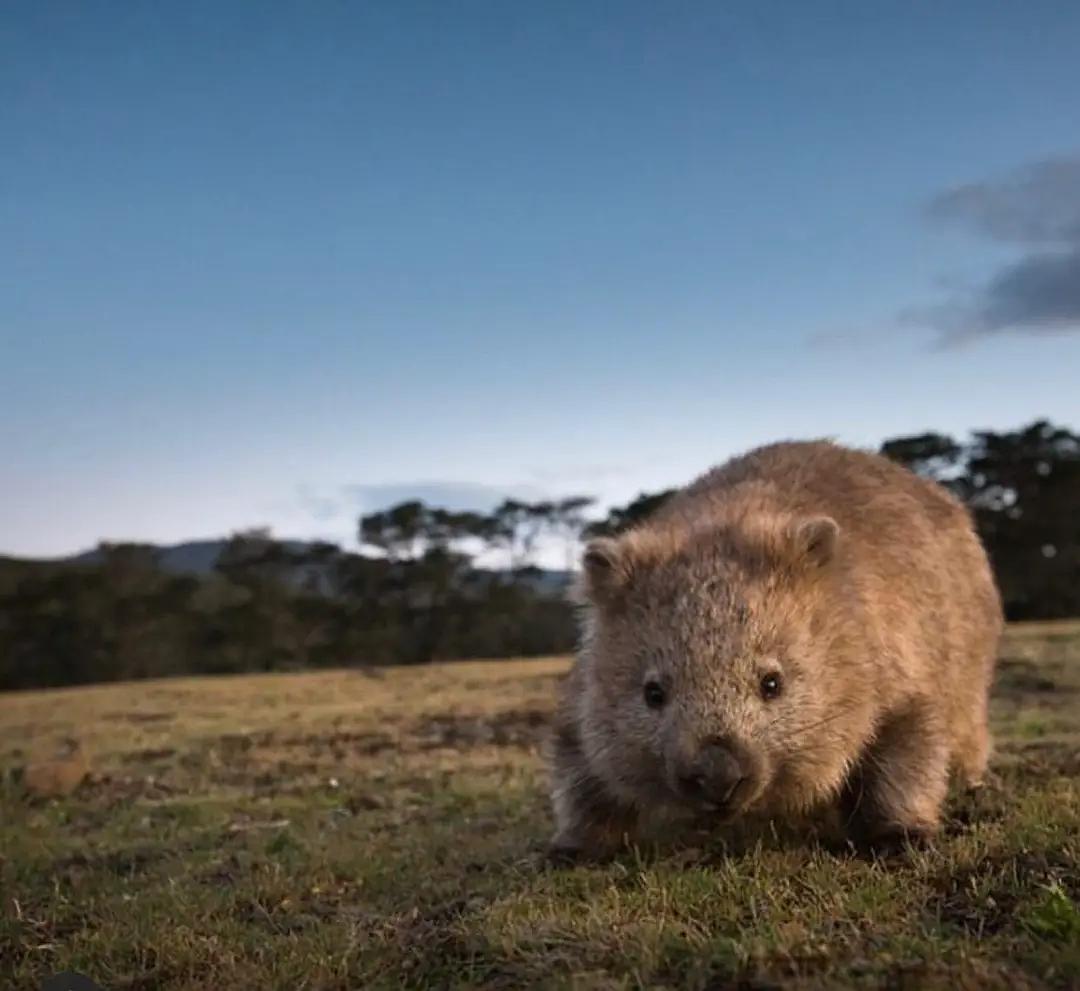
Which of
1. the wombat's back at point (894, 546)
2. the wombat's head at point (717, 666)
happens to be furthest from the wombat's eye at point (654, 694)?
the wombat's back at point (894, 546)

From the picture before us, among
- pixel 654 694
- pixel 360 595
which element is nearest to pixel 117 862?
pixel 654 694

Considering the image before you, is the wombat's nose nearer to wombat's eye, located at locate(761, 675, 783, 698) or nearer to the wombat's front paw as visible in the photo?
Answer: wombat's eye, located at locate(761, 675, 783, 698)

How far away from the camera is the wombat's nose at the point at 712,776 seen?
4.64 metres

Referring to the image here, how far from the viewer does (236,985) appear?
439 centimetres

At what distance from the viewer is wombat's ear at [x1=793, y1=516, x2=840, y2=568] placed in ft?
17.9

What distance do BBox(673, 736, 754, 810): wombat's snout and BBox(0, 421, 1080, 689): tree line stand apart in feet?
88.7

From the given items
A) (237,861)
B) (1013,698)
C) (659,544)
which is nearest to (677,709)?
(659,544)

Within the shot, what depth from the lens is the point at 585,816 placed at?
575 cm

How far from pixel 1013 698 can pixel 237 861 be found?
8697 mm

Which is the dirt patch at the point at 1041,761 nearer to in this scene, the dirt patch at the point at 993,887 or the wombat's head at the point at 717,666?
the wombat's head at the point at 717,666

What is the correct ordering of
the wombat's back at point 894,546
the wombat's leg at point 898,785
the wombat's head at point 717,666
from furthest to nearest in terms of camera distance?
the wombat's back at point 894,546 < the wombat's leg at point 898,785 < the wombat's head at point 717,666

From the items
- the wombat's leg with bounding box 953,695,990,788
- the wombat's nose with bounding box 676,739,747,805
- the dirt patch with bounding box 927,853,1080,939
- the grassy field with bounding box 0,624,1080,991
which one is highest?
the wombat's nose with bounding box 676,739,747,805

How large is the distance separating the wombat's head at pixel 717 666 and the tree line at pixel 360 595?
2625 centimetres

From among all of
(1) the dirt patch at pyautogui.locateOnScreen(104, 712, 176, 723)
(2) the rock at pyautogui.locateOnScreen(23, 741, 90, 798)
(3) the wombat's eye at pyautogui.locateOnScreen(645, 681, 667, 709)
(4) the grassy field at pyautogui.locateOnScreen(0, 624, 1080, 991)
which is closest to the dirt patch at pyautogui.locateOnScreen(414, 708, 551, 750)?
(4) the grassy field at pyautogui.locateOnScreen(0, 624, 1080, 991)
